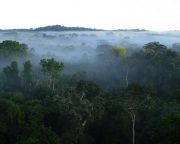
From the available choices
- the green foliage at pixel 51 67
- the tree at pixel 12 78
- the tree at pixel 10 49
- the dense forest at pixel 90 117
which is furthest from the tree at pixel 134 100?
the tree at pixel 10 49

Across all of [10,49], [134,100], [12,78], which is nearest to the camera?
[134,100]

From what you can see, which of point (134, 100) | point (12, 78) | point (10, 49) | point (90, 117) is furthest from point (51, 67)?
point (134, 100)

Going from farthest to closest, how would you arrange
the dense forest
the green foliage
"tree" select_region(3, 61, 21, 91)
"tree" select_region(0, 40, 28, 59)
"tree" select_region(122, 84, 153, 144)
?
"tree" select_region(0, 40, 28, 59), "tree" select_region(3, 61, 21, 91), the green foliage, "tree" select_region(122, 84, 153, 144), the dense forest

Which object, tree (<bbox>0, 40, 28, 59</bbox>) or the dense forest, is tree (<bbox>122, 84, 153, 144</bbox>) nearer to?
the dense forest

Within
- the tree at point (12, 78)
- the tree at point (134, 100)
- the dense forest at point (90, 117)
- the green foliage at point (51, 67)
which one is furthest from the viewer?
the tree at point (12, 78)

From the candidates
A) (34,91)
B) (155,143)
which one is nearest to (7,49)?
(34,91)

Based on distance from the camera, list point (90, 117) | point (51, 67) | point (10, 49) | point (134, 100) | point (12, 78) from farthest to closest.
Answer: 1. point (10, 49)
2. point (12, 78)
3. point (51, 67)
4. point (90, 117)
5. point (134, 100)

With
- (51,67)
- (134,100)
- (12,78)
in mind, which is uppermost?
(134,100)

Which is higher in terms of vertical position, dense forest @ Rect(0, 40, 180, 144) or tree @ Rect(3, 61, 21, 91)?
dense forest @ Rect(0, 40, 180, 144)

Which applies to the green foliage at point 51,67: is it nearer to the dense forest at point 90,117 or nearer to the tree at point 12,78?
the tree at point 12,78

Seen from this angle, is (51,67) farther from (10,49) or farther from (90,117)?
(10,49)

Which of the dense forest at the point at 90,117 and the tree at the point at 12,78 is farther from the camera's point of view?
the tree at the point at 12,78

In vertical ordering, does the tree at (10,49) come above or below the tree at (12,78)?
above

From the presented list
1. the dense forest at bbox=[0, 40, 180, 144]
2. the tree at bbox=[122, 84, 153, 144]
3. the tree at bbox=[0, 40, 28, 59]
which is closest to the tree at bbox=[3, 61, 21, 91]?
the dense forest at bbox=[0, 40, 180, 144]
